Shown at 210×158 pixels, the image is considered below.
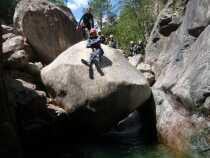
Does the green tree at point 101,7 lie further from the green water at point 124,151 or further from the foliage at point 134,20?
the green water at point 124,151

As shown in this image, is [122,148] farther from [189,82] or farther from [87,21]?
[87,21]

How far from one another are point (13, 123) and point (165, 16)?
1356cm

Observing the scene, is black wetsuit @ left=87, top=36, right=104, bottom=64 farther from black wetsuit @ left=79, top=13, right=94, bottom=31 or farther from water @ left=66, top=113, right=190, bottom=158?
water @ left=66, top=113, right=190, bottom=158

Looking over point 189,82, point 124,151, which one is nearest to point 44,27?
point 124,151

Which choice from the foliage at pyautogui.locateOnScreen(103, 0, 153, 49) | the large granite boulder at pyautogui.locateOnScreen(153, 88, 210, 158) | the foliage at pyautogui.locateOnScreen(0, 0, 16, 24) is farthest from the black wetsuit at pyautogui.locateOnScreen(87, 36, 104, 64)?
the foliage at pyautogui.locateOnScreen(103, 0, 153, 49)

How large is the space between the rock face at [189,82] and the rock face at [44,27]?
612 cm

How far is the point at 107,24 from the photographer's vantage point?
73250 millimetres

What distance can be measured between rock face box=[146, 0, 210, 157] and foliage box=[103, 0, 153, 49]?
2216cm

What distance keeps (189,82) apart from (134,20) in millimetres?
30175

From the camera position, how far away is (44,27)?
76.6ft

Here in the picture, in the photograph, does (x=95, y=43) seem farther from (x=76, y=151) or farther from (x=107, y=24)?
(x=107, y=24)

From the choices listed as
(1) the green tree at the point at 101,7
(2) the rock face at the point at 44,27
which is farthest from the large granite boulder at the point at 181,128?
(1) the green tree at the point at 101,7

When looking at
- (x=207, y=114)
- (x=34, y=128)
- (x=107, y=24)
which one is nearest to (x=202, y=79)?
(x=207, y=114)

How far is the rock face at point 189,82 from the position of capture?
15.7 m
